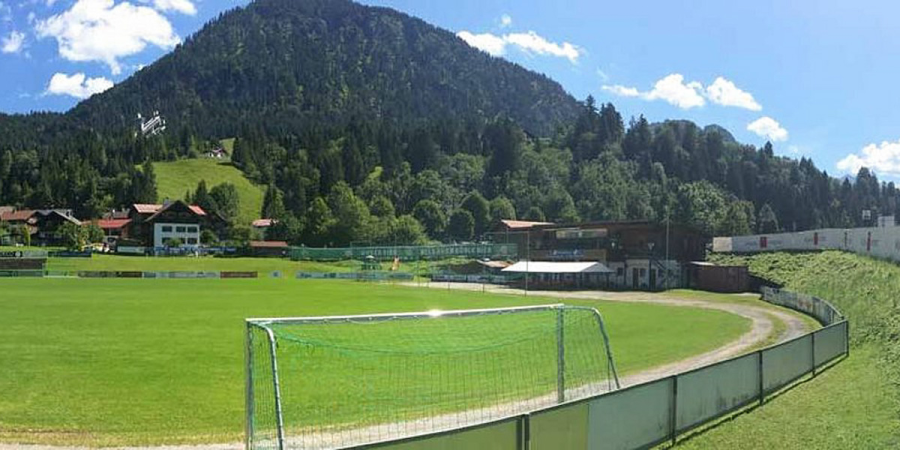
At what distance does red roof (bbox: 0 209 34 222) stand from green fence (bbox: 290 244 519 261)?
7548 centimetres

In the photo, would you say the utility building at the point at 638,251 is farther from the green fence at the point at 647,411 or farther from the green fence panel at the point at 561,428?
the green fence panel at the point at 561,428

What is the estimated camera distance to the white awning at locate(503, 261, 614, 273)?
84.5 m

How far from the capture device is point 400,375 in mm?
18406

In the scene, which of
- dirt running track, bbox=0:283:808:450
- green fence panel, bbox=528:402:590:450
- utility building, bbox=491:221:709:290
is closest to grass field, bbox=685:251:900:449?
green fence panel, bbox=528:402:590:450

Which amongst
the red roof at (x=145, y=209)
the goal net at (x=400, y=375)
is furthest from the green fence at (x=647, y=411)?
the red roof at (x=145, y=209)

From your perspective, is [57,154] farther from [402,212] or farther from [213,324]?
[213,324]

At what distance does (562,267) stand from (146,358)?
70.3 m

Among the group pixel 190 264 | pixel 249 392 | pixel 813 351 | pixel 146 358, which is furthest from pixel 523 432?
pixel 190 264

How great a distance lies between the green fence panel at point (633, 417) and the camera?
1037 cm

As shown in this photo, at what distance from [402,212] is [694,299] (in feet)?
443

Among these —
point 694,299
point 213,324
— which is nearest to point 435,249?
point 694,299

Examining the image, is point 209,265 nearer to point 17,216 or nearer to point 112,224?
point 112,224

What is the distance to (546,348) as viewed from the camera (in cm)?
2420

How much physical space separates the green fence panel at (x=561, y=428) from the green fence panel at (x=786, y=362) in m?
7.73
